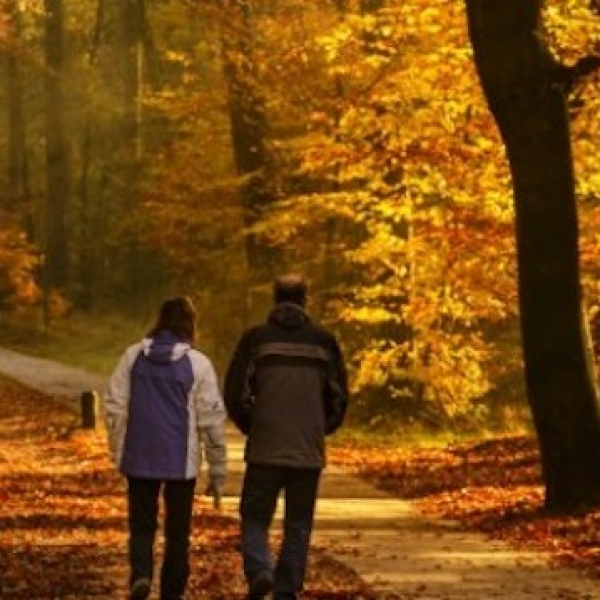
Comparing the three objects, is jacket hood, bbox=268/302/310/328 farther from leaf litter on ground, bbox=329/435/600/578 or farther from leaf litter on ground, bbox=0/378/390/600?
leaf litter on ground, bbox=329/435/600/578

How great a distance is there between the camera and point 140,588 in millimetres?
8094

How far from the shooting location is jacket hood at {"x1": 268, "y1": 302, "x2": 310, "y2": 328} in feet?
26.3

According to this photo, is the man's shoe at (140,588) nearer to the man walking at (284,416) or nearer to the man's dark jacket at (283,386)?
the man walking at (284,416)

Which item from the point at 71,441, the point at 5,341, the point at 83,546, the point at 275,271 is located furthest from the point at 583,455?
the point at 5,341

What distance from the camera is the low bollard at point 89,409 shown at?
21500mm

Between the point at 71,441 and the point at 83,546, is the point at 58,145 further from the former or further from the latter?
the point at 83,546

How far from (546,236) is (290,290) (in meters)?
5.41

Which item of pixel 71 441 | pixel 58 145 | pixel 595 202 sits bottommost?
pixel 71 441

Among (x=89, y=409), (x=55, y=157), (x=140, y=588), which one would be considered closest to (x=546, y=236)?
(x=140, y=588)

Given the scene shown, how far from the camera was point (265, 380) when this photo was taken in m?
8.02

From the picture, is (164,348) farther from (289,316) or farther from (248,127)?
(248,127)

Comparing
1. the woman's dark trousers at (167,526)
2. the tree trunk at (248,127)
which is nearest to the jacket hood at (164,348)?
the woman's dark trousers at (167,526)

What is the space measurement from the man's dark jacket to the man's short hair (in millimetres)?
42

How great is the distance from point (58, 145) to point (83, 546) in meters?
34.8
